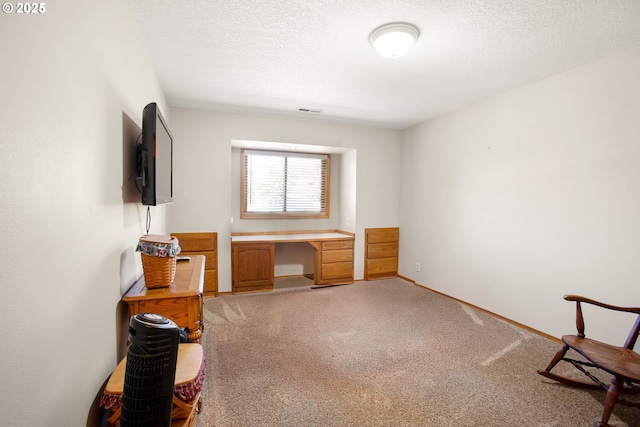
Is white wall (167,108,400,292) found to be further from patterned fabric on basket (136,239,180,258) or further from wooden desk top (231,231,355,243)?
patterned fabric on basket (136,239,180,258)

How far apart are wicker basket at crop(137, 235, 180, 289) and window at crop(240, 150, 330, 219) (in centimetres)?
304

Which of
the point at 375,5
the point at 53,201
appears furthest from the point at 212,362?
the point at 375,5

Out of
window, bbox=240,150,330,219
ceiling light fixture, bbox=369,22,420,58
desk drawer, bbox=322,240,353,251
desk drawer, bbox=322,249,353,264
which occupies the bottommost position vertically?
desk drawer, bbox=322,249,353,264

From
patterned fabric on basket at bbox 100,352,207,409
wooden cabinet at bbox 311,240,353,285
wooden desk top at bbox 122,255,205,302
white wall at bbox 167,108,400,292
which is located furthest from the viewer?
wooden cabinet at bbox 311,240,353,285

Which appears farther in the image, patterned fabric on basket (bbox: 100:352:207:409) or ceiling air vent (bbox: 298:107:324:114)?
ceiling air vent (bbox: 298:107:324:114)

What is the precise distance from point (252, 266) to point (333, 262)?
1296 millimetres

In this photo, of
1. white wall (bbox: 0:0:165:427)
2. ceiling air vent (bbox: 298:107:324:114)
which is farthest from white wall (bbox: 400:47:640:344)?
white wall (bbox: 0:0:165:427)

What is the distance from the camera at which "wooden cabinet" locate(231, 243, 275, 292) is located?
4180 millimetres

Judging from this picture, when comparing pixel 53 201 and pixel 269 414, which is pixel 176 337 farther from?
pixel 269 414

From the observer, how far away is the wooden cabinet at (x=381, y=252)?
4969mm

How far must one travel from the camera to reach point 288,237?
4.66 meters

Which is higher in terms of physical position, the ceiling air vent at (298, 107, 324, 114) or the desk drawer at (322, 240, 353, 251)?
the ceiling air vent at (298, 107, 324, 114)
